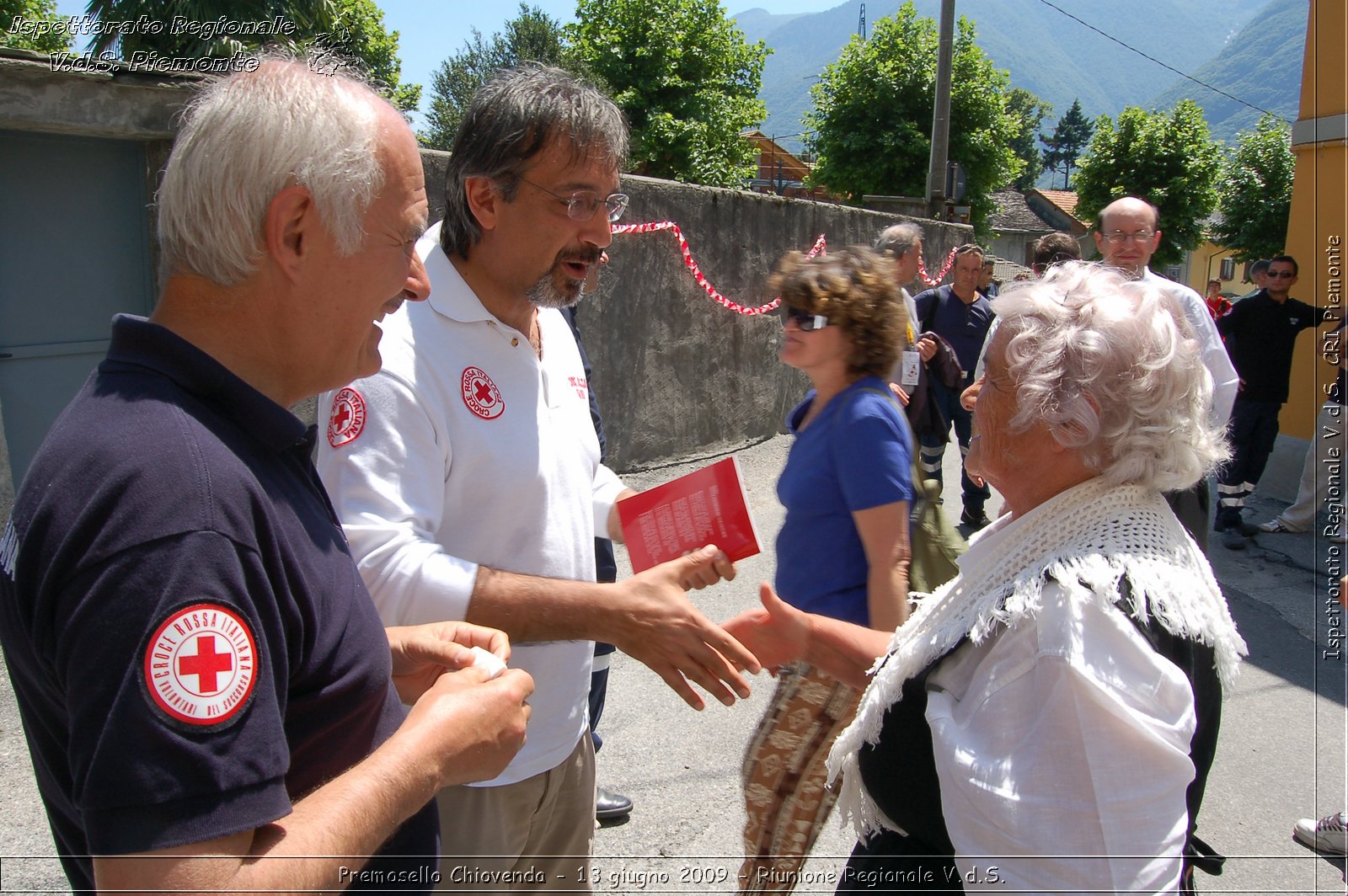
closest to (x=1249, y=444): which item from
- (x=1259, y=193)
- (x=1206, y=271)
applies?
(x=1259, y=193)

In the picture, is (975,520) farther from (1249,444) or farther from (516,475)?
(516,475)

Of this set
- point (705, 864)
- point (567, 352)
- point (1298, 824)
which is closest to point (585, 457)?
point (567, 352)

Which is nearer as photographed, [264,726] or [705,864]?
[264,726]

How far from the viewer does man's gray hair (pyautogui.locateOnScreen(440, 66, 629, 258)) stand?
1.95m

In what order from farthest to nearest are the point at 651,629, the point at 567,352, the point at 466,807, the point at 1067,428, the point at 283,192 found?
the point at 567,352, the point at 466,807, the point at 651,629, the point at 1067,428, the point at 283,192

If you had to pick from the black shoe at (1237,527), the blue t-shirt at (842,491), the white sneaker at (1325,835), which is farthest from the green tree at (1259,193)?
the blue t-shirt at (842,491)

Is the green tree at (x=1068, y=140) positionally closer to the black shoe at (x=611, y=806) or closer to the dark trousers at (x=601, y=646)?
the black shoe at (x=611, y=806)

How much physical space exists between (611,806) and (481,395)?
1.99 metres

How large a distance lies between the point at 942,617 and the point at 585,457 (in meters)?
0.88

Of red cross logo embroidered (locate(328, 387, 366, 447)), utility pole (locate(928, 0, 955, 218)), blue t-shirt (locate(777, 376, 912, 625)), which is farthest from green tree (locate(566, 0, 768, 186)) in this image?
red cross logo embroidered (locate(328, 387, 366, 447))

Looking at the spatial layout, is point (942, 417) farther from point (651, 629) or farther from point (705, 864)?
Result: point (651, 629)

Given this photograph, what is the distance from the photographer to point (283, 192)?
1.10 m

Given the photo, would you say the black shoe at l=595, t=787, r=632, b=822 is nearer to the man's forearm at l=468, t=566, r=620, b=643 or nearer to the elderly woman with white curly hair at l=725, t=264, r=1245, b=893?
the elderly woman with white curly hair at l=725, t=264, r=1245, b=893

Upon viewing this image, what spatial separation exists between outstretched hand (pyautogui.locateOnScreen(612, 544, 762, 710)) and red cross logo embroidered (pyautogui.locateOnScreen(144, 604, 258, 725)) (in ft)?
2.80
